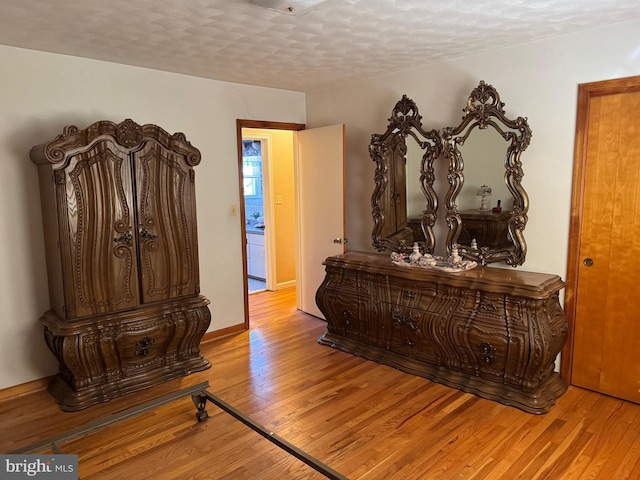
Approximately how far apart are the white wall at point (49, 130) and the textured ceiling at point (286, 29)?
0.54 feet

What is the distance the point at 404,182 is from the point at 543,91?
4.04ft

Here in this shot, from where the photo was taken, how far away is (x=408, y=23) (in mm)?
A: 2689

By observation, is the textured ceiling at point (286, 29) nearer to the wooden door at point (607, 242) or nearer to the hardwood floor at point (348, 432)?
the wooden door at point (607, 242)

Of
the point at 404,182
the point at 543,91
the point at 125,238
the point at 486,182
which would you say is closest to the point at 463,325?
the point at 486,182

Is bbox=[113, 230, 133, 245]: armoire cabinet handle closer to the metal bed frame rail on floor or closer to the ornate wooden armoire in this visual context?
the ornate wooden armoire

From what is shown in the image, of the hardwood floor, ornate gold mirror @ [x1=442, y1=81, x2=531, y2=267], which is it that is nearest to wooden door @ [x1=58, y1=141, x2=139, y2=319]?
the hardwood floor

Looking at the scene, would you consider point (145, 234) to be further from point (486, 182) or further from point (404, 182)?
point (486, 182)

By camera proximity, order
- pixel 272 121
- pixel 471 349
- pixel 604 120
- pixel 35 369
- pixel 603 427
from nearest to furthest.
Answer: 1. pixel 603 427
2. pixel 604 120
3. pixel 471 349
4. pixel 35 369
5. pixel 272 121

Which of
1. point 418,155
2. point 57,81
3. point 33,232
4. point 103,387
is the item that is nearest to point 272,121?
point 418,155

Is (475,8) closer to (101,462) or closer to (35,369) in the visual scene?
(101,462)

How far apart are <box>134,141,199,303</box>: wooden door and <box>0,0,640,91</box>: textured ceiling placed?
0.76 meters

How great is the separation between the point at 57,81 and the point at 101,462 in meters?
2.59

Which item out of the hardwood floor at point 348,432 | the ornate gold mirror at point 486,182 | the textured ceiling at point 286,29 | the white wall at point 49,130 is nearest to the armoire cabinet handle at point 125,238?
the white wall at point 49,130

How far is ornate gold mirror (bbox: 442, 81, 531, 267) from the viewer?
3121 millimetres
